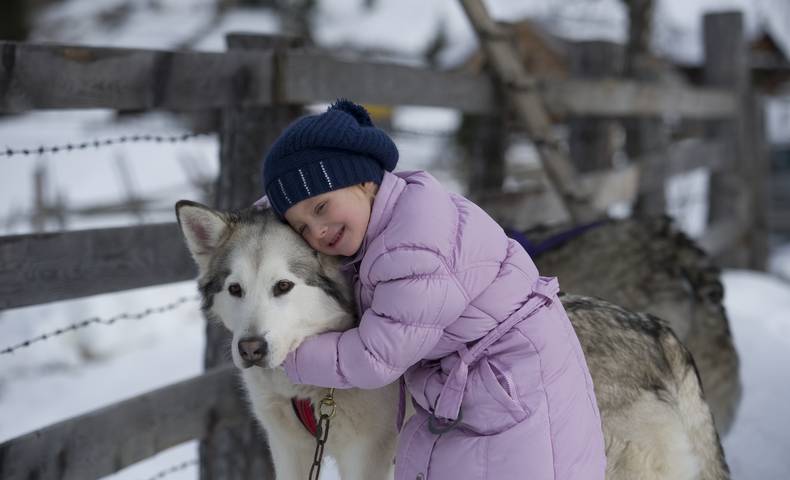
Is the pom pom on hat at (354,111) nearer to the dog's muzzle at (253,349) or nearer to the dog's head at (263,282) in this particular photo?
the dog's head at (263,282)

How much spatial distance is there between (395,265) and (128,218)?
11801 millimetres

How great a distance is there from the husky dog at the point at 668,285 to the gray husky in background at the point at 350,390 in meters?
1.06

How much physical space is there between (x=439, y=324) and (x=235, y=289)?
0.70 m

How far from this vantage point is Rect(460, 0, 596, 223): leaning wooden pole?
5016 mm

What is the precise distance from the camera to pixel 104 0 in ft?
110

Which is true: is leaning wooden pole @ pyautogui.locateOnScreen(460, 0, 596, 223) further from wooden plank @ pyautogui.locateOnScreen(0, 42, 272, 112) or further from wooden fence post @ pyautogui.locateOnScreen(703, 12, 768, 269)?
wooden fence post @ pyautogui.locateOnScreen(703, 12, 768, 269)

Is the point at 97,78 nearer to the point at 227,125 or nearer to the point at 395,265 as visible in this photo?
the point at 227,125

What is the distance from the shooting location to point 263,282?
97.8 inches

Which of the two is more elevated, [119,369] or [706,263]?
[706,263]

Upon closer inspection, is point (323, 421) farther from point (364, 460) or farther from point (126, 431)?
point (126, 431)

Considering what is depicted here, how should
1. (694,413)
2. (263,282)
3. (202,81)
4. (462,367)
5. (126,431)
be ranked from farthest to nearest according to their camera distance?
(202,81), (126,431), (694,413), (263,282), (462,367)

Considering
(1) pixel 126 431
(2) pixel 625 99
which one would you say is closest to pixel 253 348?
(1) pixel 126 431

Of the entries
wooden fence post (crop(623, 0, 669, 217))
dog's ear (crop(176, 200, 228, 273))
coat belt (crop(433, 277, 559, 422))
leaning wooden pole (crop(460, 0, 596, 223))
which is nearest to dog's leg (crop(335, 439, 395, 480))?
coat belt (crop(433, 277, 559, 422))

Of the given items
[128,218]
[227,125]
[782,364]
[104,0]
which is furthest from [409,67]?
[104,0]
